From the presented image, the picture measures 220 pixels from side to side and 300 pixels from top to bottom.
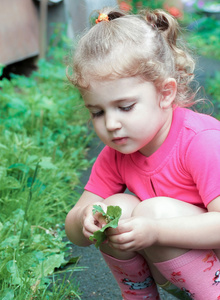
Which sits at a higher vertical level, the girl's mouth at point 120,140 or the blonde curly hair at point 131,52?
the blonde curly hair at point 131,52

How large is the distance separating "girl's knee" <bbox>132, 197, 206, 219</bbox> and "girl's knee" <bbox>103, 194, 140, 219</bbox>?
2.8 inches

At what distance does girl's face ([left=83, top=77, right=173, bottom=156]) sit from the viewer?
149 cm

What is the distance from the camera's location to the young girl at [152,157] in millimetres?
1443

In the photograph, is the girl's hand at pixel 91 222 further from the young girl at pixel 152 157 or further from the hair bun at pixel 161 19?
the hair bun at pixel 161 19

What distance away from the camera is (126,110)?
1504mm

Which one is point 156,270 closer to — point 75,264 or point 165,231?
point 165,231

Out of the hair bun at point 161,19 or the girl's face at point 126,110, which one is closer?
the girl's face at point 126,110

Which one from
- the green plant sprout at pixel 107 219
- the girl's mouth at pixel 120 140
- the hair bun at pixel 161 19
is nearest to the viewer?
the green plant sprout at pixel 107 219

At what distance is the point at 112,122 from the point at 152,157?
23 cm

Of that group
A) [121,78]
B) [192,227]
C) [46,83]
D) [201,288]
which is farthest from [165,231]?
[46,83]

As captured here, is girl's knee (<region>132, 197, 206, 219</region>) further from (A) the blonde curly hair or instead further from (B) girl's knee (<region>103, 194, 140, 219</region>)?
(A) the blonde curly hair

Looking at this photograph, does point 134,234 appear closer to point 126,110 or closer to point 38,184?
point 126,110

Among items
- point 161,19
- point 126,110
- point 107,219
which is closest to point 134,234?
point 107,219

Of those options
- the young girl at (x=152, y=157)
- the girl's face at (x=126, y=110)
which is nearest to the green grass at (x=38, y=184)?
the young girl at (x=152, y=157)
